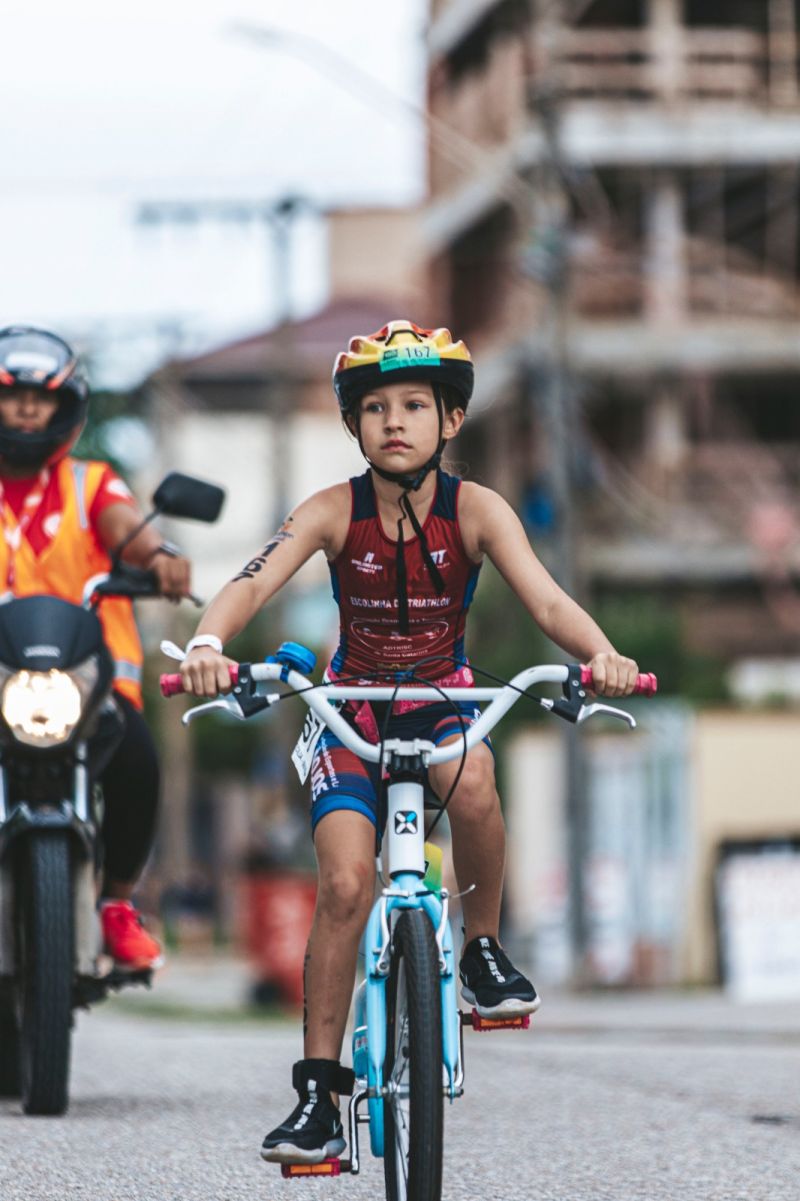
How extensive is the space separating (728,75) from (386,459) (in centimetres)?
3840

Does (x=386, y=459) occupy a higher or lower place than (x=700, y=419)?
lower

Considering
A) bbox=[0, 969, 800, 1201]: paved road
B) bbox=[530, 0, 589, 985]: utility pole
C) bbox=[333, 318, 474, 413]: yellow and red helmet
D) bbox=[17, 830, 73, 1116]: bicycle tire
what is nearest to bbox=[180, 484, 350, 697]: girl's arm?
bbox=[333, 318, 474, 413]: yellow and red helmet

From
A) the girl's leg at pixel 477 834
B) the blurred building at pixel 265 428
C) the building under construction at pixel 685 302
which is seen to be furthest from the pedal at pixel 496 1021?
the blurred building at pixel 265 428

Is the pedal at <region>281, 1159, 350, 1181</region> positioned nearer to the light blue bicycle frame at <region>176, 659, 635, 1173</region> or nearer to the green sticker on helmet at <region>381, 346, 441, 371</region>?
the light blue bicycle frame at <region>176, 659, 635, 1173</region>

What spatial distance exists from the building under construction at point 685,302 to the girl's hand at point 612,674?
3605cm

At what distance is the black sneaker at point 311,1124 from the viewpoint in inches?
231

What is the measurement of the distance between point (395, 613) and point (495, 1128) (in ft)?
7.73

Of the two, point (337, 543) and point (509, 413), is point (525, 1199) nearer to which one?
point (337, 543)

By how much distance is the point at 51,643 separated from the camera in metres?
7.96

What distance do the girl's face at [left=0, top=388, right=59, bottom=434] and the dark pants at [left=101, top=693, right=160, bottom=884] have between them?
865mm

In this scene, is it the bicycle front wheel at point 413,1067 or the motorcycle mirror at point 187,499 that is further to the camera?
the motorcycle mirror at point 187,499

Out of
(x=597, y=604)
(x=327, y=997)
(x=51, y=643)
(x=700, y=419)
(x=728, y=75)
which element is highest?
(x=728, y=75)

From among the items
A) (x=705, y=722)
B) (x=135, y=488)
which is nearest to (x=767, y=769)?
(x=705, y=722)

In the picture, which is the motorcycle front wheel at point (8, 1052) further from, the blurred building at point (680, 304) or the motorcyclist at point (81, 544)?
the blurred building at point (680, 304)
